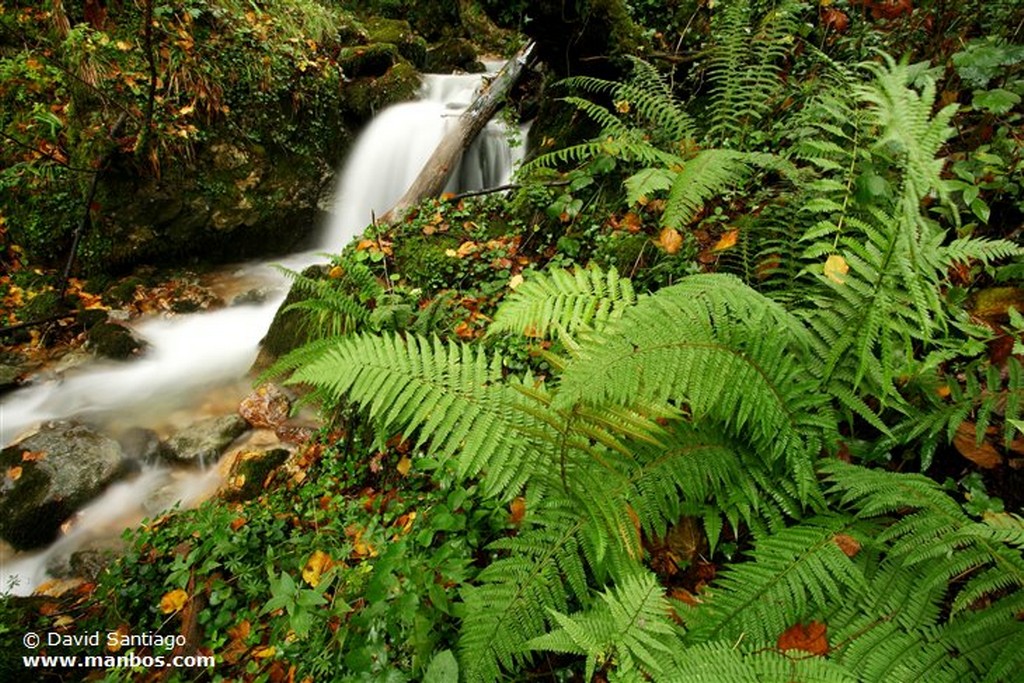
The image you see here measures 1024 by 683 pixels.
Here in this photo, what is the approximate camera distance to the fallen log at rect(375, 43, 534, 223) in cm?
477

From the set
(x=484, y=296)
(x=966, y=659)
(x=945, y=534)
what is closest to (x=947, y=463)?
(x=945, y=534)

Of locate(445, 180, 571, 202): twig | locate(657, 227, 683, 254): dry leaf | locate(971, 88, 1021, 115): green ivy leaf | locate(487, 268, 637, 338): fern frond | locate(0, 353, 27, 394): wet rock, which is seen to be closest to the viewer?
locate(487, 268, 637, 338): fern frond

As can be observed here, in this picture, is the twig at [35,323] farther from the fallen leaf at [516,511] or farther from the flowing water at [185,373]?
the fallen leaf at [516,511]

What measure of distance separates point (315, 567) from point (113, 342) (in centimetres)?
491

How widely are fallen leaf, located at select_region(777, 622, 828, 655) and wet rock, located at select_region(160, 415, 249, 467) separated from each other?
174 inches

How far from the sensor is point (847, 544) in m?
1.61

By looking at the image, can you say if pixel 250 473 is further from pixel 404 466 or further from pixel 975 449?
pixel 975 449

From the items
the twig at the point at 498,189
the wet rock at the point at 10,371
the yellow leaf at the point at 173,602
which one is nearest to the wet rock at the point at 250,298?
the wet rock at the point at 10,371

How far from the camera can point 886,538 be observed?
1.49 m

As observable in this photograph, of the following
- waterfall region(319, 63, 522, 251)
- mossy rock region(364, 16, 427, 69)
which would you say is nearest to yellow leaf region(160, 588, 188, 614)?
waterfall region(319, 63, 522, 251)

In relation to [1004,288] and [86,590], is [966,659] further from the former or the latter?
[86,590]

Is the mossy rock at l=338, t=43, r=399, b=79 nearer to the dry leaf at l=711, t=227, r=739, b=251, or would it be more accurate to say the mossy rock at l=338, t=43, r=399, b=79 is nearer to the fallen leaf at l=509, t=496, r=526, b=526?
the dry leaf at l=711, t=227, r=739, b=251

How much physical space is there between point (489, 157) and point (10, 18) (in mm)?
6023

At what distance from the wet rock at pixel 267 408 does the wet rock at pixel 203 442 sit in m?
0.09
